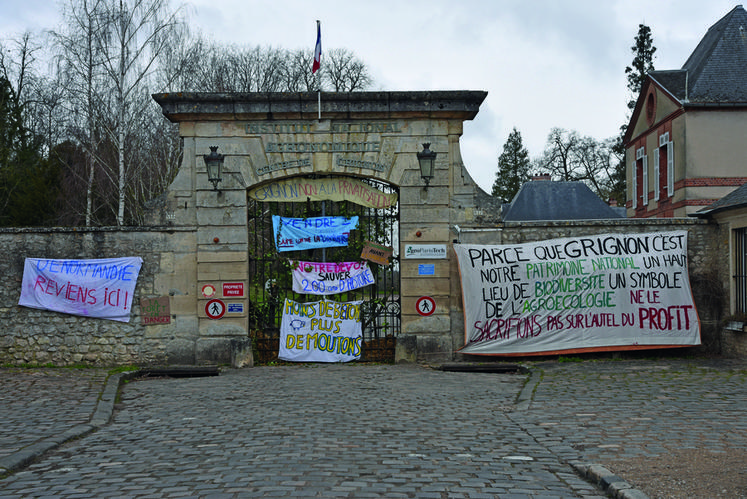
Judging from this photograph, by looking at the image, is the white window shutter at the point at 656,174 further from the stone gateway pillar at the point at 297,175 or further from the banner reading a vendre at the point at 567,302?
the stone gateway pillar at the point at 297,175

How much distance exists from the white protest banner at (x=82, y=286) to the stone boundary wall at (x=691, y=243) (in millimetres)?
6153

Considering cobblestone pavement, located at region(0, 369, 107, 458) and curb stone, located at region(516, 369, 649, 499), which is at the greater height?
curb stone, located at region(516, 369, 649, 499)

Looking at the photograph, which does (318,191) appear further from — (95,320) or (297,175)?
(95,320)

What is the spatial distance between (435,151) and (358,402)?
5.79m

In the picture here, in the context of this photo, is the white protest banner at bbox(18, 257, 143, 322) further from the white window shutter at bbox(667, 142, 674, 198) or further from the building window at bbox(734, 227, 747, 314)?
the white window shutter at bbox(667, 142, 674, 198)

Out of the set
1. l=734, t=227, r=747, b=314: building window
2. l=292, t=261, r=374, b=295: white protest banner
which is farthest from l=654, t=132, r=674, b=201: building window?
l=292, t=261, r=374, b=295: white protest banner

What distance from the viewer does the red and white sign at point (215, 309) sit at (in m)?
13.2

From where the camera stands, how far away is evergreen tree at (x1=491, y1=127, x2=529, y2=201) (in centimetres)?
5903

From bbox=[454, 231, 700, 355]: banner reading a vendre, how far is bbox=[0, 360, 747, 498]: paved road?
1494 mm

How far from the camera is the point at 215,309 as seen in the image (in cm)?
1326

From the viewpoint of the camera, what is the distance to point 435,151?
13.4 m

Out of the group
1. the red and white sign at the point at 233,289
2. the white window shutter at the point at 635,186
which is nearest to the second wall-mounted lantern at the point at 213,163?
the red and white sign at the point at 233,289

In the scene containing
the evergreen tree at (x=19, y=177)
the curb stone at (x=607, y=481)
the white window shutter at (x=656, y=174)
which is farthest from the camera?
the evergreen tree at (x=19, y=177)

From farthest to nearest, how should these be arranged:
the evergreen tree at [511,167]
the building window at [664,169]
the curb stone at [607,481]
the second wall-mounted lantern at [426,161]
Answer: the evergreen tree at [511,167] → the building window at [664,169] → the second wall-mounted lantern at [426,161] → the curb stone at [607,481]
